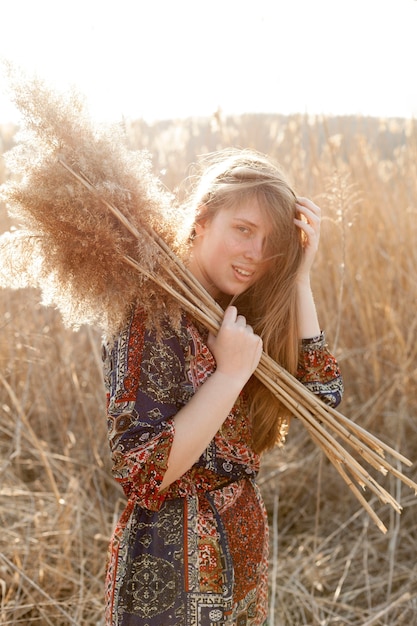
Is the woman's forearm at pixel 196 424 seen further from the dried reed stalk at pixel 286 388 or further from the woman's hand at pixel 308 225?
the woman's hand at pixel 308 225

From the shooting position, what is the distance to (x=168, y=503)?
140cm

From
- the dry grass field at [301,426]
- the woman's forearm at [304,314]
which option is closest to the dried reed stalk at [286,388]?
the woman's forearm at [304,314]

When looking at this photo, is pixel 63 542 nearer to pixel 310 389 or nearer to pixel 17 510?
pixel 17 510

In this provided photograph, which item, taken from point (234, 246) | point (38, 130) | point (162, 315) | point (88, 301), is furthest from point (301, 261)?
point (38, 130)

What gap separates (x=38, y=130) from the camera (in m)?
1.28

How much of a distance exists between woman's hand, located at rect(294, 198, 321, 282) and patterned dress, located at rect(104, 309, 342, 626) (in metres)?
0.32

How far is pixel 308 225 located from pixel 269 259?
120 mm

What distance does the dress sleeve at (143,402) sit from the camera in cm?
129

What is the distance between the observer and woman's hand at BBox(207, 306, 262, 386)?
1.40 m

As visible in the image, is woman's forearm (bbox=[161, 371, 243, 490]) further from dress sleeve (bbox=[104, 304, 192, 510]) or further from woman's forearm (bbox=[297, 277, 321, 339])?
woman's forearm (bbox=[297, 277, 321, 339])

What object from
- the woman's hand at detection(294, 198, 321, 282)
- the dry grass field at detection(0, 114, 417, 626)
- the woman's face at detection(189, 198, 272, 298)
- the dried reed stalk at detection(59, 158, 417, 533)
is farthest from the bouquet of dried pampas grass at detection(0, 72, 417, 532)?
the dry grass field at detection(0, 114, 417, 626)

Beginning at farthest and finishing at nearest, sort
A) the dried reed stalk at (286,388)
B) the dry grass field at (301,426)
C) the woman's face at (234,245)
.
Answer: the dry grass field at (301,426) < the woman's face at (234,245) < the dried reed stalk at (286,388)

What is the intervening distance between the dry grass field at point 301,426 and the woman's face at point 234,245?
0.87 m

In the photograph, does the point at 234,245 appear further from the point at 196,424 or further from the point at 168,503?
the point at 168,503
